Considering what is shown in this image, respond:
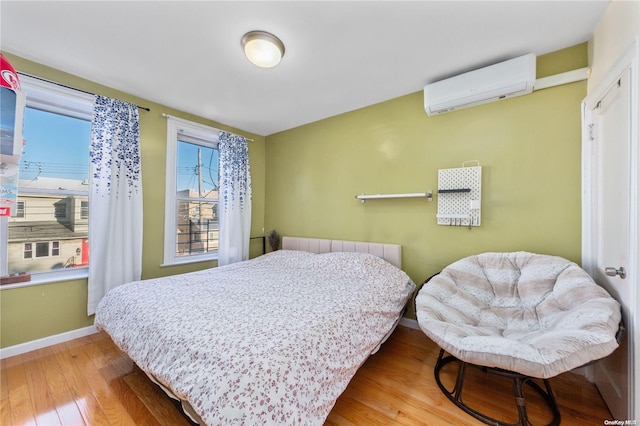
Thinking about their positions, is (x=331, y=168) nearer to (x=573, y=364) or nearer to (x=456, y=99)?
(x=456, y=99)

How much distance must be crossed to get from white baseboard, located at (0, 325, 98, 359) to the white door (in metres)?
4.10

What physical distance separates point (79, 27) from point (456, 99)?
3.05 m

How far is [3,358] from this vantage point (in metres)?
2.05

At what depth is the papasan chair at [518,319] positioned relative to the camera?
3.91ft

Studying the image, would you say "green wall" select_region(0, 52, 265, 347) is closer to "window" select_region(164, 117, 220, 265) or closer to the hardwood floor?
"window" select_region(164, 117, 220, 265)

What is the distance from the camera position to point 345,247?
3.16m

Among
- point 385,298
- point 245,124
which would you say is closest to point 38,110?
point 245,124

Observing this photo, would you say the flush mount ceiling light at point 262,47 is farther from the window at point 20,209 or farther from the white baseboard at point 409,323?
the white baseboard at point 409,323

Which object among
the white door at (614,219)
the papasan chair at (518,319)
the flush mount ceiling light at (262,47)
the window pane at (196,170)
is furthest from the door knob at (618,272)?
the window pane at (196,170)

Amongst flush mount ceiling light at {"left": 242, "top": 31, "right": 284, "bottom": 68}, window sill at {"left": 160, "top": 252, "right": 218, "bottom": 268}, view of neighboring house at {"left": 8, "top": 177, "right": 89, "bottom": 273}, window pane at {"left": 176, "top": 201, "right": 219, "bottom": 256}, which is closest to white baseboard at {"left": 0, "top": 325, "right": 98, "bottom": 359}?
view of neighboring house at {"left": 8, "top": 177, "right": 89, "bottom": 273}

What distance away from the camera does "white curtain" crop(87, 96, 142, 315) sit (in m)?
2.46

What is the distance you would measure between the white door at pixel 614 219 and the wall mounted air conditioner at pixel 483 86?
1.72ft

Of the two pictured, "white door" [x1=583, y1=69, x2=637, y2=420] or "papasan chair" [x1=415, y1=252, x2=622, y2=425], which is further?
"white door" [x1=583, y1=69, x2=637, y2=420]

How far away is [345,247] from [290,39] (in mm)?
2237
